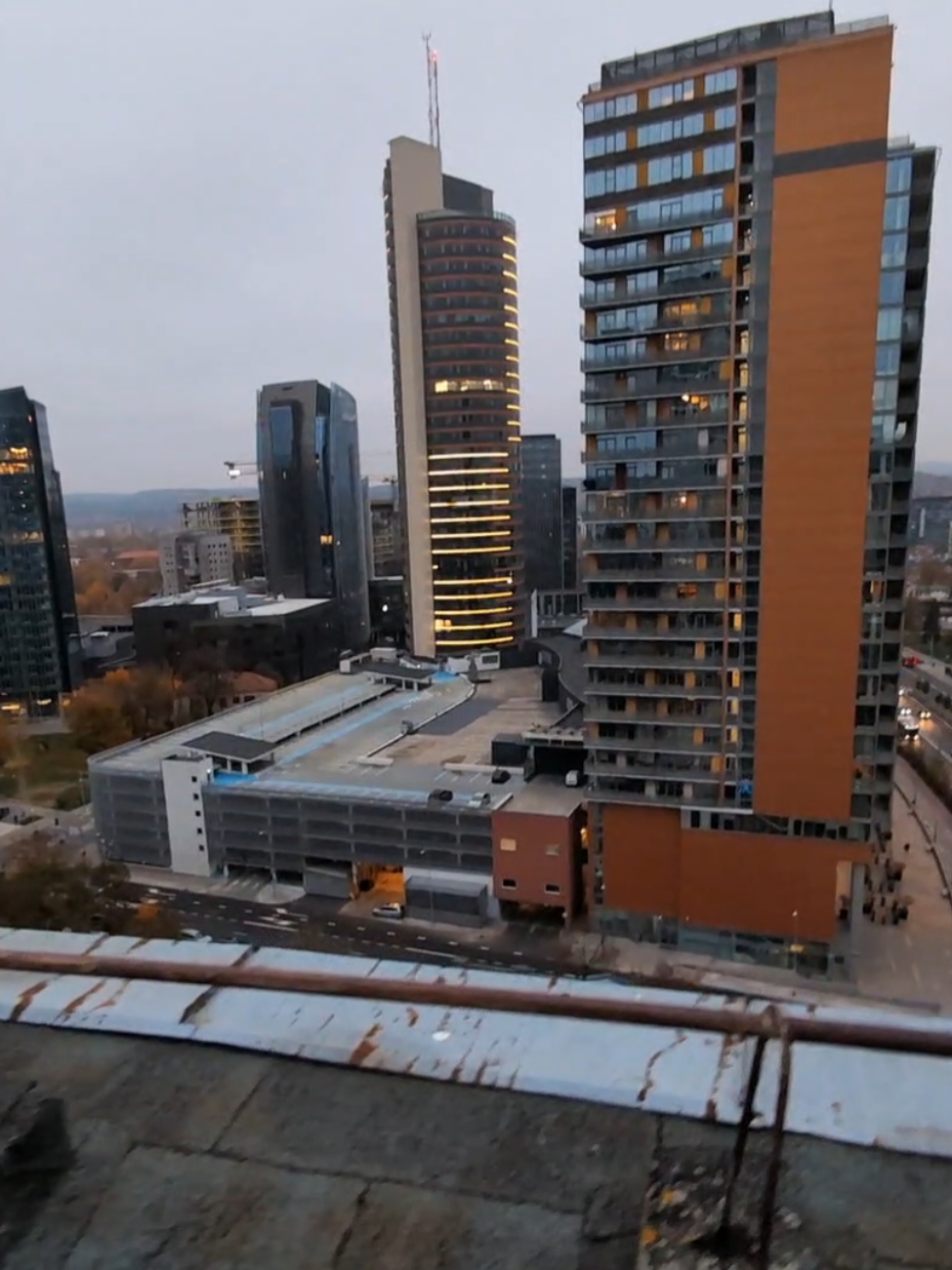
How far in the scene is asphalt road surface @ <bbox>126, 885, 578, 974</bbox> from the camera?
1585 centimetres

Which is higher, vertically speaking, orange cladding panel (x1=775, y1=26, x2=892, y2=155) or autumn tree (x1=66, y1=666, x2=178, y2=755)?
orange cladding panel (x1=775, y1=26, x2=892, y2=155)

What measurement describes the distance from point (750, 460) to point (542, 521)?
1455 inches

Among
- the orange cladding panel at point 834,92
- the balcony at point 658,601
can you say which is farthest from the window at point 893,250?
the balcony at point 658,601

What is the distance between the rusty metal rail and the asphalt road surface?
556 inches

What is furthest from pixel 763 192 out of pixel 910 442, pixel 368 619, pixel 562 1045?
pixel 368 619

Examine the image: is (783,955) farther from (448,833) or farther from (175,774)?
(175,774)

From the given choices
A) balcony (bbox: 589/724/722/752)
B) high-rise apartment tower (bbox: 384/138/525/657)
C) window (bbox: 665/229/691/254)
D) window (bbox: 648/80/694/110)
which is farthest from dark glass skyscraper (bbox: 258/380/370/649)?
window (bbox: 648/80/694/110)

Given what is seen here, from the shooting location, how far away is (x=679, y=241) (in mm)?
13609

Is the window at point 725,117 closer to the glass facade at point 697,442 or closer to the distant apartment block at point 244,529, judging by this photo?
the glass facade at point 697,442

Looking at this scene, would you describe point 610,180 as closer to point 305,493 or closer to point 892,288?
point 892,288

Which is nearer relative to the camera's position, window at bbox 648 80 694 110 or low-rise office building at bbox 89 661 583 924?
window at bbox 648 80 694 110

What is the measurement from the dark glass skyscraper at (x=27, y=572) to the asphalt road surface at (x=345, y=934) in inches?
777

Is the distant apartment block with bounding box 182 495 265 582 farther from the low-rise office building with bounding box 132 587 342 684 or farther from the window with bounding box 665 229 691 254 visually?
the window with bounding box 665 229 691 254

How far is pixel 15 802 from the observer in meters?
26.4
